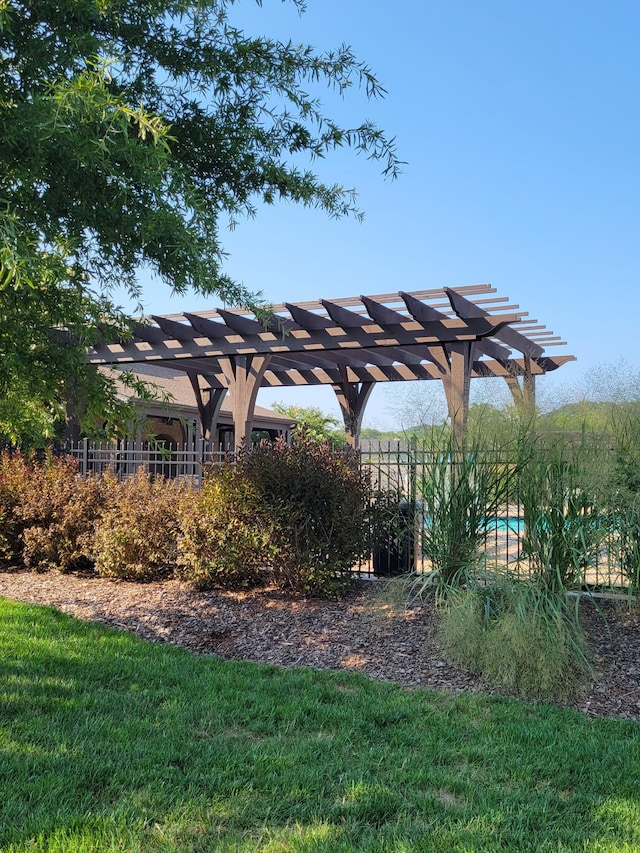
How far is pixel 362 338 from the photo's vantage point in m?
10.9

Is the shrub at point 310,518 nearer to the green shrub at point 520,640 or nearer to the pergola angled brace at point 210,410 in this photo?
the green shrub at point 520,640

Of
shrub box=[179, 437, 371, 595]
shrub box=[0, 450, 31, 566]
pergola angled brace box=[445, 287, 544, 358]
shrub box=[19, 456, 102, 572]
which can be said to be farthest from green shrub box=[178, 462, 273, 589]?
pergola angled brace box=[445, 287, 544, 358]

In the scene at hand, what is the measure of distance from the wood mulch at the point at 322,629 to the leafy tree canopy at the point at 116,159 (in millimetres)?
2221

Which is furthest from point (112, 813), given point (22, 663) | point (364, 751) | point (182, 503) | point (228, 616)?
point (182, 503)

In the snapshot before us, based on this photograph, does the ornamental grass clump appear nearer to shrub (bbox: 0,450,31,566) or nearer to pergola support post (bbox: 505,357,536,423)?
pergola support post (bbox: 505,357,536,423)

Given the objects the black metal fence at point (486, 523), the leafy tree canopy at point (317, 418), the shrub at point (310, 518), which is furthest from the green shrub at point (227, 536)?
the leafy tree canopy at point (317, 418)

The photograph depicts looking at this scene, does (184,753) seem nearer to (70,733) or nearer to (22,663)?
(70,733)

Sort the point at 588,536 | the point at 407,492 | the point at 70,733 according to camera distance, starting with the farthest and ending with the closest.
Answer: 1. the point at 407,492
2. the point at 588,536
3. the point at 70,733

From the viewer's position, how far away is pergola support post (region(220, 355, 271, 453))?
12156 mm

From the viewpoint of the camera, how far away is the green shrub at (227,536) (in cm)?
670

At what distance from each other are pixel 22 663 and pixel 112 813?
229 centimetres

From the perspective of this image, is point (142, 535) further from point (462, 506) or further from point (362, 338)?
point (362, 338)

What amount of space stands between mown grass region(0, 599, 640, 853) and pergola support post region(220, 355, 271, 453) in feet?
25.8

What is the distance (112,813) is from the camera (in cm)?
258
